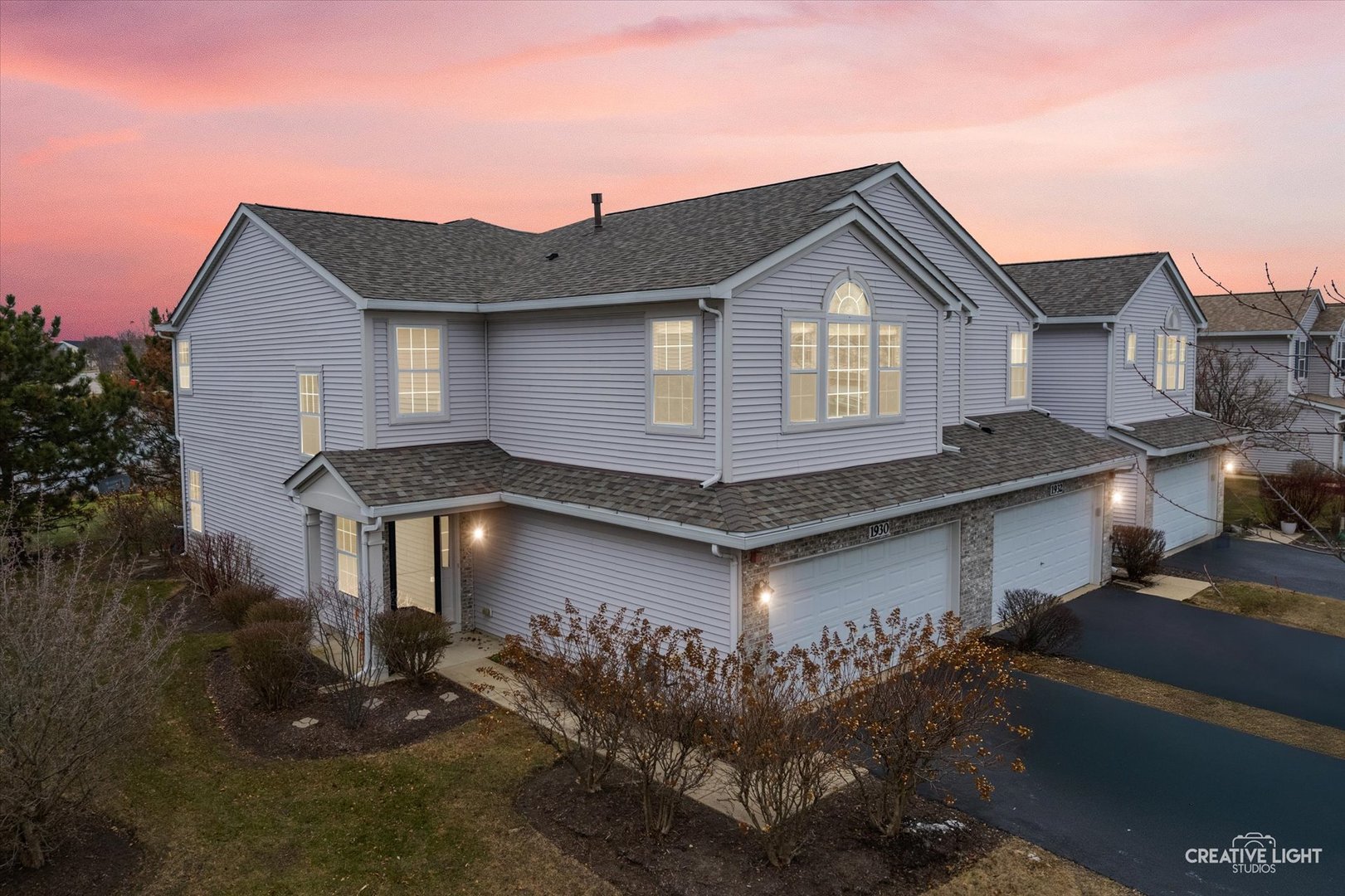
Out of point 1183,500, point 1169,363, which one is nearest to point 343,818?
point 1183,500

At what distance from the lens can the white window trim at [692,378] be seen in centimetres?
1133

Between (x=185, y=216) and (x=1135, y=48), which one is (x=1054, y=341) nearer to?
(x=1135, y=48)

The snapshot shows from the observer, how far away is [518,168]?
28.7 meters

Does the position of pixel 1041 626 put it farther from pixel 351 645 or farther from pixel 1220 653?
pixel 351 645

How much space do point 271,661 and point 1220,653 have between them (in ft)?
50.2

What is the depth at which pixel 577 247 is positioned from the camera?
1695cm

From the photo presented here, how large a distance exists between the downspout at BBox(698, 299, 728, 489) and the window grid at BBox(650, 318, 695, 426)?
494 millimetres

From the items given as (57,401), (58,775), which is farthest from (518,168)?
(58,775)

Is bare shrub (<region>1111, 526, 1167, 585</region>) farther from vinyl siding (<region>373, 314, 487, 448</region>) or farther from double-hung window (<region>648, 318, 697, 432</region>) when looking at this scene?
vinyl siding (<region>373, 314, 487, 448</region>)

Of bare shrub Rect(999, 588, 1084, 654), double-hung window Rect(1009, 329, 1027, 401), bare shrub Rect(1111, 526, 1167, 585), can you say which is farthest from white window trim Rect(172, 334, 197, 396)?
bare shrub Rect(1111, 526, 1167, 585)

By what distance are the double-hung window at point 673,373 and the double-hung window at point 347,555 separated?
6195 millimetres

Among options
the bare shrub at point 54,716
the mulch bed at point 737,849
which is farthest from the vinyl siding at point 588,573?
the bare shrub at point 54,716

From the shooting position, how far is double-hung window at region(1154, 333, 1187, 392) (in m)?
22.3

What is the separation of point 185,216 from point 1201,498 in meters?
32.7
